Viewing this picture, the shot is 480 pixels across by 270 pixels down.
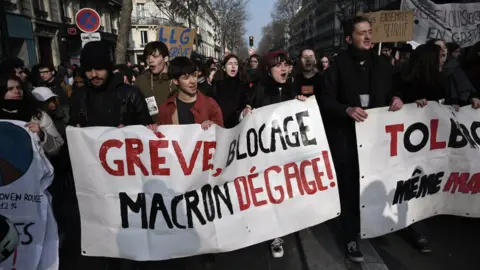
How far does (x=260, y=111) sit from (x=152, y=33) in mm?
54070

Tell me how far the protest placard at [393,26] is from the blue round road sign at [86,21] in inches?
216

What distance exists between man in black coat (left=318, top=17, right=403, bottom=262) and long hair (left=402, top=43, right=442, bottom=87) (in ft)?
1.55

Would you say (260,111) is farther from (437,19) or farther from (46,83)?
(437,19)

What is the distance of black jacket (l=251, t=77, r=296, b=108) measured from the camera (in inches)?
134

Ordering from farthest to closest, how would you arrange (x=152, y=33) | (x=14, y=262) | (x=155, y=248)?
(x=152, y=33) → (x=155, y=248) → (x=14, y=262)

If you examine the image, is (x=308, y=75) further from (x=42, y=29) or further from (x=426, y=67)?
(x=42, y=29)

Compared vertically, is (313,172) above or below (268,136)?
below

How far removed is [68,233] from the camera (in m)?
3.99

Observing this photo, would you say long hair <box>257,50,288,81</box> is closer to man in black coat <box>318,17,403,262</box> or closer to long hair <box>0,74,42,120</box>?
man in black coat <box>318,17,403,262</box>

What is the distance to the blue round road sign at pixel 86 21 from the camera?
742 centimetres

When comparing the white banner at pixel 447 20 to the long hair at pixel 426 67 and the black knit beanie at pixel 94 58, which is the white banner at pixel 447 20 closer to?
the long hair at pixel 426 67

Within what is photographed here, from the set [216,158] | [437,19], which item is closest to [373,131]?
[216,158]

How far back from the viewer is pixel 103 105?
3.01m

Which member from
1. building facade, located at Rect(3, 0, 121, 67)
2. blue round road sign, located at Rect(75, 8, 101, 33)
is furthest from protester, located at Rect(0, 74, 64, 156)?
building facade, located at Rect(3, 0, 121, 67)
